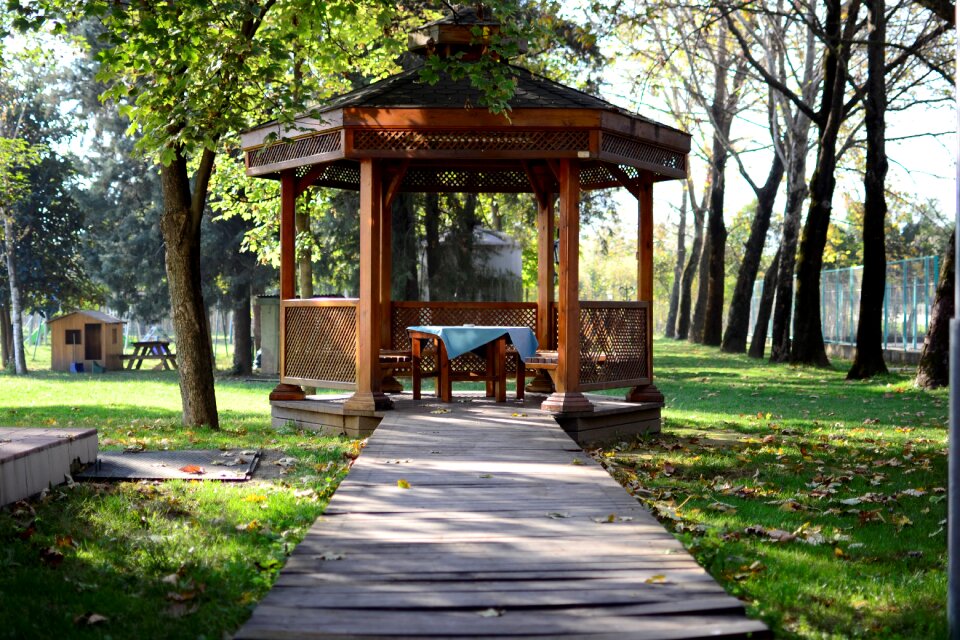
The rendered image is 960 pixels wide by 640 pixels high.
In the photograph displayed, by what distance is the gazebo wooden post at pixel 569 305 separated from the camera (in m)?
10.6

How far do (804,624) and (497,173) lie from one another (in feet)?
34.3

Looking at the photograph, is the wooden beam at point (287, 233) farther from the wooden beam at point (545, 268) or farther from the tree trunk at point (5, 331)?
the tree trunk at point (5, 331)

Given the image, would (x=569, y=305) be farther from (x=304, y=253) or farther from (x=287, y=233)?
(x=304, y=253)

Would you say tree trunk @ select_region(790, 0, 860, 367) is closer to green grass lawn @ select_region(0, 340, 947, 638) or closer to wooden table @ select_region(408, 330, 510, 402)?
green grass lawn @ select_region(0, 340, 947, 638)

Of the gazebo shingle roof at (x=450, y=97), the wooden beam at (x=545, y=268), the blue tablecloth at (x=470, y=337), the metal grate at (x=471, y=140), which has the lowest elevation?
the blue tablecloth at (x=470, y=337)

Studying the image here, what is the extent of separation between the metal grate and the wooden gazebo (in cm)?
1

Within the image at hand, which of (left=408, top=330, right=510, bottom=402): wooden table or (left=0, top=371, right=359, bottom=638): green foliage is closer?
(left=0, top=371, right=359, bottom=638): green foliage

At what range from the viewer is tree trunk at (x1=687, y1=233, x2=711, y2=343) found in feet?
126

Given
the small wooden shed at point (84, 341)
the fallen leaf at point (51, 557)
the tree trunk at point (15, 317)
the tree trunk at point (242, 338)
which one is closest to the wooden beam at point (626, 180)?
the fallen leaf at point (51, 557)

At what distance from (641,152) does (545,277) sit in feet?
9.42

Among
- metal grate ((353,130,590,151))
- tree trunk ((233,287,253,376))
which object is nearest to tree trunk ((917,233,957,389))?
metal grate ((353,130,590,151))

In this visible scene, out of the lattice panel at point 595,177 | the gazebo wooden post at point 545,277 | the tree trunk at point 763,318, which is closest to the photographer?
the lattice panel at point 595,177

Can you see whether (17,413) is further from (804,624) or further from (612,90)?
(612,90)

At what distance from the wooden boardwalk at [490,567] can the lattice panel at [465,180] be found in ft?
25.2
